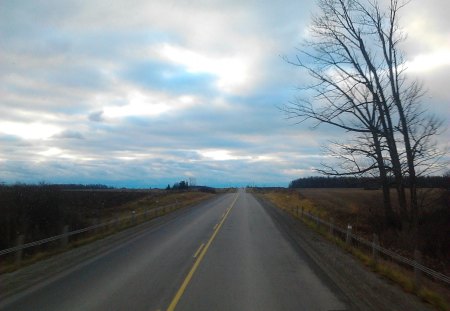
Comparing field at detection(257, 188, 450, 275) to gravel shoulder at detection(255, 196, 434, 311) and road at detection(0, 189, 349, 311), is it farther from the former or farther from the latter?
road at detection(0, 189, 349, 311)

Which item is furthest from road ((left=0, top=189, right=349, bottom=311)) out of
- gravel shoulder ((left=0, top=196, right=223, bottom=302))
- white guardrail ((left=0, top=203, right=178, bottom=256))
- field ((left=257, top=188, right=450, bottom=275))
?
field ((left=257, top=188, right=450, bottom=275))

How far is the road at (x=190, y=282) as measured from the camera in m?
8.77

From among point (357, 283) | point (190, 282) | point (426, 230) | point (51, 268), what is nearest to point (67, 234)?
point (51, 268)

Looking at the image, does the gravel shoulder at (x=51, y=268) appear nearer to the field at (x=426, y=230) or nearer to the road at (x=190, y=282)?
the road at (x=190, y=282)

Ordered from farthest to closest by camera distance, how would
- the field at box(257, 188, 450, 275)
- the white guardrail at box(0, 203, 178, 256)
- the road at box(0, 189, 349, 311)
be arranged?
the field at box(257, 188, 450, 275) < the white guardrail at box(0, 203, 178, 256) < the road at box(0, 189, 349, 311)

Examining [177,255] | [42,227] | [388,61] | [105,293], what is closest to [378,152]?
[388,61]

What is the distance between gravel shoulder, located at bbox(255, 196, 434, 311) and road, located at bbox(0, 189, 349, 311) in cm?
31

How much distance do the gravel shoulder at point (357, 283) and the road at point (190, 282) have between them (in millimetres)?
307

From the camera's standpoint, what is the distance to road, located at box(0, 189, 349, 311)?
8766mm

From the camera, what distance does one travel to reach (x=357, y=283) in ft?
36.2

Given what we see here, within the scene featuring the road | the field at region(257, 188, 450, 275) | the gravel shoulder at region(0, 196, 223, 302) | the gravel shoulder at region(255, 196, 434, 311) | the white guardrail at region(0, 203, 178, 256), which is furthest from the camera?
the field at region(257, 188, 450, 275)

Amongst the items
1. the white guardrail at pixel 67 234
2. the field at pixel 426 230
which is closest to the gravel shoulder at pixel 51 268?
the white guardrail at pixel 67 234

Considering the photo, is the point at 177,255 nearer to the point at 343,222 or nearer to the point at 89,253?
the point at 89,253

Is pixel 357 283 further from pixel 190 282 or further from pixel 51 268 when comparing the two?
pixel 51 268
